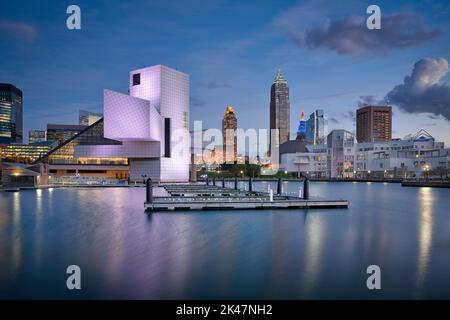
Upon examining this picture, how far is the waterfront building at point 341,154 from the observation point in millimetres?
141625

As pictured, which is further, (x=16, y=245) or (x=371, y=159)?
(x=371, y=159)

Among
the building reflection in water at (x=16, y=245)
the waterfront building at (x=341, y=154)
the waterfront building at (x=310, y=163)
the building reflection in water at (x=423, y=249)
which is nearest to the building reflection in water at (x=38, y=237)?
the building reflection in water at (x=16, y=245)

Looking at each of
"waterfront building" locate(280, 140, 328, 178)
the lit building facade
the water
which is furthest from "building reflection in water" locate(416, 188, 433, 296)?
"waterfront building" locate(280, 140, 328, 178)

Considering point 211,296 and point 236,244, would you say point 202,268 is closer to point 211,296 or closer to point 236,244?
point 211,296

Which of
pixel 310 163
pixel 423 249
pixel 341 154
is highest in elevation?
pixel 341 154

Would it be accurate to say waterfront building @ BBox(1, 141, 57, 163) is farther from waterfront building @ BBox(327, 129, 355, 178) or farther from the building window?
waterfront building @ BBox(327, 129, 355, 178)

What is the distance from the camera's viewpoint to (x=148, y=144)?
293ft

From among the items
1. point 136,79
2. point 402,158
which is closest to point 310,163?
point 402,158

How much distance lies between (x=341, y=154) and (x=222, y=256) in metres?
139

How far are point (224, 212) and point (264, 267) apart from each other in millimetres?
15650

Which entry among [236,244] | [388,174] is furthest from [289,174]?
[236,244]

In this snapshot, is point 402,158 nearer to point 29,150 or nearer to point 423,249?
point 423,249

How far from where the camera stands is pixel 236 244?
16.3m

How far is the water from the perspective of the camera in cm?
1005
